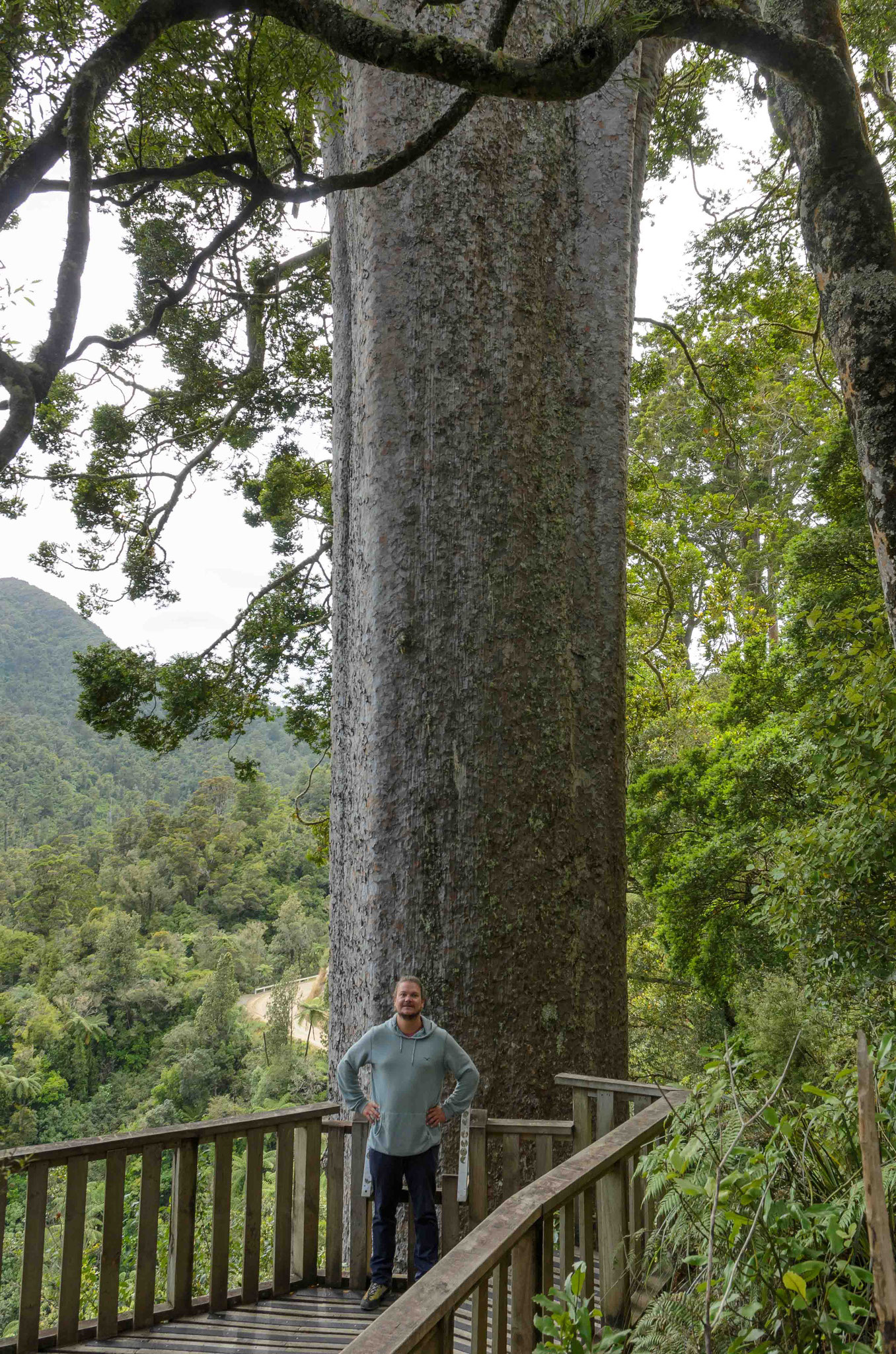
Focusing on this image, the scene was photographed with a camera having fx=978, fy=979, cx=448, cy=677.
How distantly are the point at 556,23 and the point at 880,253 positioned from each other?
3144 millimetres

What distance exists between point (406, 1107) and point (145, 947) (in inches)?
1462

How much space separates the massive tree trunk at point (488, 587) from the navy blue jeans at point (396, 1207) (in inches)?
17.9

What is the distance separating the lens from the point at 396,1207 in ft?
10.7

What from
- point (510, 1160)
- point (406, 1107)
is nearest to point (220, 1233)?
point (406, 1107)

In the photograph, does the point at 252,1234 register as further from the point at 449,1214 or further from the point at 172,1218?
the point at 449,1214

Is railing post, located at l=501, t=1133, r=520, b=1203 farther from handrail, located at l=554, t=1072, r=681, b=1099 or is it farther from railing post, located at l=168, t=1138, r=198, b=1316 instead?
railing post, located at l=168, t=1138, r=198, b=1316

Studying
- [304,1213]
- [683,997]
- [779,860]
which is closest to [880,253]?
[304,1213]

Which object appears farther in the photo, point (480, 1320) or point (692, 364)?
point (692, 364)

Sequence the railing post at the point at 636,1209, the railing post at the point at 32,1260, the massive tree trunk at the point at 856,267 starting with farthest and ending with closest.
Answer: the railing post at the point at 32,1260
the massive tree trunk at the point at 856,267
the railing post at the point at 636,1209

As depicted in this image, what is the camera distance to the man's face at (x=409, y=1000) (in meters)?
3.33

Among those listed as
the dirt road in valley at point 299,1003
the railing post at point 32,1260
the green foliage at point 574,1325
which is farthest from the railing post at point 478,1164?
the dirt road in valley at point 299,1003

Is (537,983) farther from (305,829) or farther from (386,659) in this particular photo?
(305,829)

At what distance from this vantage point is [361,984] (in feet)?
13.1

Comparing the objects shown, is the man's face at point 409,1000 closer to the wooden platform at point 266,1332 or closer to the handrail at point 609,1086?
the handrail at point 609,1086
